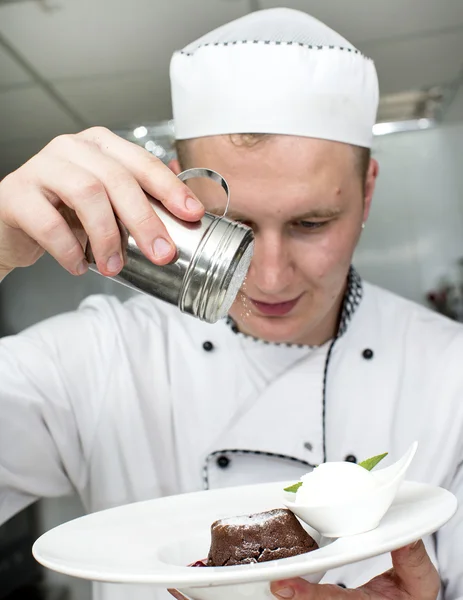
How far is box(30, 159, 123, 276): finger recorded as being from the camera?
0.86 metres

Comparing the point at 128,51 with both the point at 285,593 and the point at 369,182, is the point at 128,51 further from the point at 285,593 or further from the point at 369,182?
the point at 285,593

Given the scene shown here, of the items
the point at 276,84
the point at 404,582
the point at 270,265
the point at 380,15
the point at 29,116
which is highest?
the point at 380,15

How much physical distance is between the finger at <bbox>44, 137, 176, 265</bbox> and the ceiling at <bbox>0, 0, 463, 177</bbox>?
6.01 feet

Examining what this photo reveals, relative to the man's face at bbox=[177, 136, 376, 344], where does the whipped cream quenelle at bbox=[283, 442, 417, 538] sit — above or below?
below

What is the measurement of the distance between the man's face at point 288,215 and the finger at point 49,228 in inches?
17.7

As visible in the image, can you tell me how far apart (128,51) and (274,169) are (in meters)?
1.79

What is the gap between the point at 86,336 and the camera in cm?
159

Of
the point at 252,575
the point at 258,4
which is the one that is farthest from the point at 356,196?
the point at 258,4

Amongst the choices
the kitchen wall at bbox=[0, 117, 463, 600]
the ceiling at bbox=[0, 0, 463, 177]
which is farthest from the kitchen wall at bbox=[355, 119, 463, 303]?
the ceiling at bbox=[0, 0, 463, 177]

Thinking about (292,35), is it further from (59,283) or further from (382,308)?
(59,283)

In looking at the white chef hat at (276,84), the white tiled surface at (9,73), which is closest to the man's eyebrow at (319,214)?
the white chef hat at (276,84)

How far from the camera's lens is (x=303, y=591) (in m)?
0.72

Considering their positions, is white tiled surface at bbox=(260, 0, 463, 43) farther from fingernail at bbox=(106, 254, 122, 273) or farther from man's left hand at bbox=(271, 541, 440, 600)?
man's left hand at bbox=(271, 541, 440, 600)

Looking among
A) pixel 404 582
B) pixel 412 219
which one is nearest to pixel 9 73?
pixel 412 219
